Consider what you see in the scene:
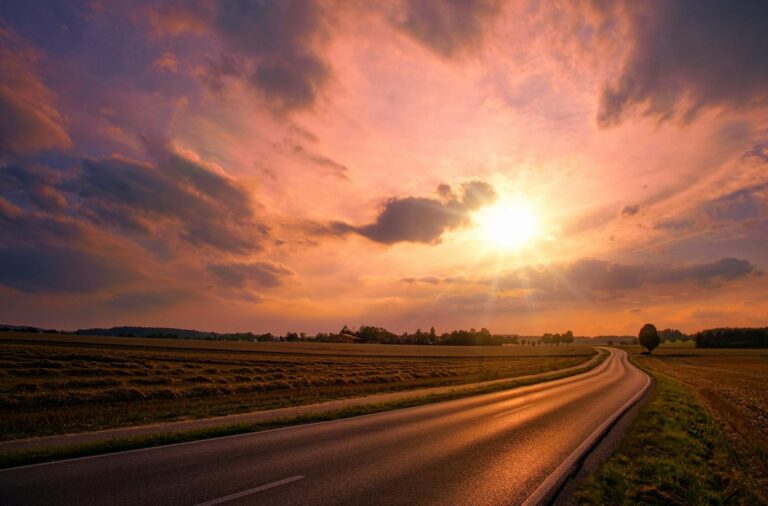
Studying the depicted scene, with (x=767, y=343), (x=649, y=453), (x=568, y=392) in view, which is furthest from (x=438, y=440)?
(x=767, y=343)

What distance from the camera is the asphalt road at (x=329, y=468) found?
707cm

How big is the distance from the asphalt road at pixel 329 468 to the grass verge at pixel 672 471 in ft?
3.88

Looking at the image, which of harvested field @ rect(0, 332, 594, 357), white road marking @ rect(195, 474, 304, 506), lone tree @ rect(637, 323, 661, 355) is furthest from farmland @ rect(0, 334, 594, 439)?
lone tree @ rect(637, 323, 661, 355)

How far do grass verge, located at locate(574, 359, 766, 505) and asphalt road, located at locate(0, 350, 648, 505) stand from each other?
3.88 feet

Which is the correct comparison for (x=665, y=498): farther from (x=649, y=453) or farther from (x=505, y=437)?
(x=505, y=437)

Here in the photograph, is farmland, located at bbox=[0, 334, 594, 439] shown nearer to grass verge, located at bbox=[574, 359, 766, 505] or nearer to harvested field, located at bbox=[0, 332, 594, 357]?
grass verge, located at bbox=[574, 359, 766, 505]

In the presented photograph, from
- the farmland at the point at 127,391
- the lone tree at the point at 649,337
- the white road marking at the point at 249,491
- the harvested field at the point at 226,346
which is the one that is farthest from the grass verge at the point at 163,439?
the lone tree at the point at 649,337

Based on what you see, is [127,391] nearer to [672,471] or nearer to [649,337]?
[672,471]

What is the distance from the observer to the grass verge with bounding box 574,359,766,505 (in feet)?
26.6

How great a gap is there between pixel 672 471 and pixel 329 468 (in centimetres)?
807

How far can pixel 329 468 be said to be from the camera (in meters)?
8.77

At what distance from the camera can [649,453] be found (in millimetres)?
11422

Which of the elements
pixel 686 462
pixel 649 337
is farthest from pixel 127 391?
pixel 649 337

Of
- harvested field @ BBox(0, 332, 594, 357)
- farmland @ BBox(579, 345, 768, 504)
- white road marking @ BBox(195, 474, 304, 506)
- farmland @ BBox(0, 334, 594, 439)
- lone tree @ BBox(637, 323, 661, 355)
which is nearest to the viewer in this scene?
white road marking @ BBox(195, 474, 304, 506)
